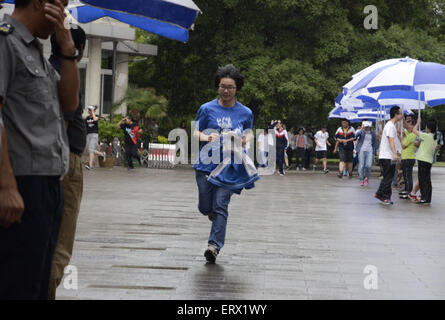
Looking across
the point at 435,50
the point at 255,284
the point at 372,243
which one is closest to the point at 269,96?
the point at 435,50

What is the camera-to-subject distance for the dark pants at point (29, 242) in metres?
3.35

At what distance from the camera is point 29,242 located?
3.42 meters

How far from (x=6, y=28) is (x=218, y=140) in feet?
14.8

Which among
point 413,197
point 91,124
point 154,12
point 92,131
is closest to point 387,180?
point 413,197

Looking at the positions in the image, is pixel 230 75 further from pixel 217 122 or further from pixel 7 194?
pixel 7 194

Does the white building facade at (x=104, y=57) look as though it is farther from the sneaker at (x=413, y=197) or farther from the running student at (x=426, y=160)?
the running student at (x=426, y=160)

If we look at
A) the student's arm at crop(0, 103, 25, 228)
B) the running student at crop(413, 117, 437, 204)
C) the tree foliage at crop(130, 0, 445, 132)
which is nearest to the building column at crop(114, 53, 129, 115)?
the tree foliage at crop(130, 0, 445, 132)

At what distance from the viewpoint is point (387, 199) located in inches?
604

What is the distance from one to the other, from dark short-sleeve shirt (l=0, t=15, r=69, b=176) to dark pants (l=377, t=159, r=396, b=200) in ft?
40.7

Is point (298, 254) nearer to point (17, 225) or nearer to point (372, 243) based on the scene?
point (372, 243)

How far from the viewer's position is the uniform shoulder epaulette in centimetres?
333

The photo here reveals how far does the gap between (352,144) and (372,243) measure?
55.8 ft

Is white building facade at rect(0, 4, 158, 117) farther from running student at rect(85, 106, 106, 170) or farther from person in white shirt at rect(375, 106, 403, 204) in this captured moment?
person in white shirt at rect(375, 106, 403, 204)
